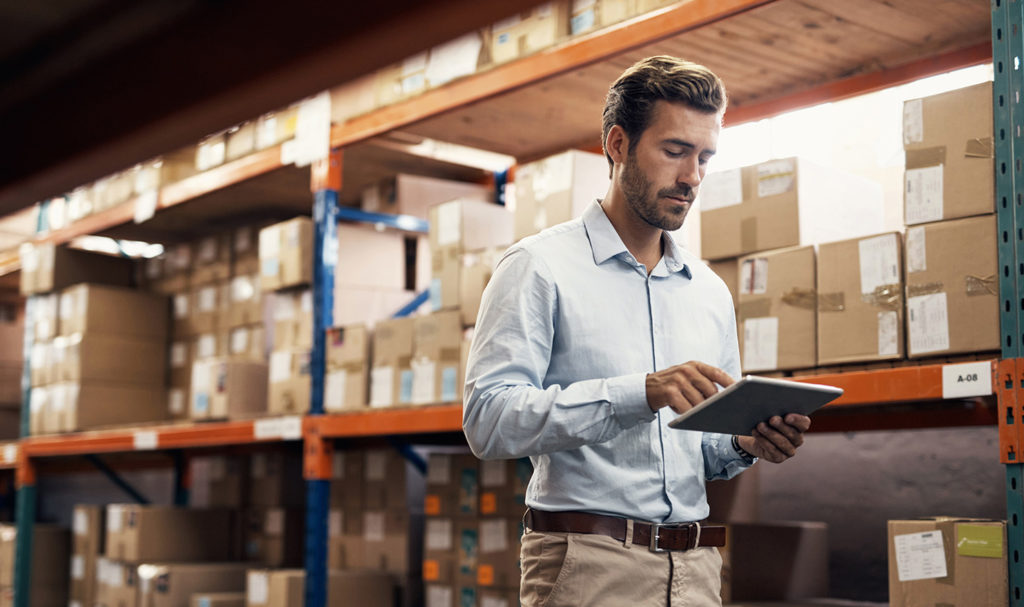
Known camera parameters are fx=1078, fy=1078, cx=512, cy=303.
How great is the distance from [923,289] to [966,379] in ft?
0.88

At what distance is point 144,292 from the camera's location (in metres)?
6.18

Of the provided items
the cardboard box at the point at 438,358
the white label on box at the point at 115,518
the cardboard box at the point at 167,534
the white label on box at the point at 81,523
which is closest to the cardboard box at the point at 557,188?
the cardboard box at the point at 438,358

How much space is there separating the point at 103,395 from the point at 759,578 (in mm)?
3981

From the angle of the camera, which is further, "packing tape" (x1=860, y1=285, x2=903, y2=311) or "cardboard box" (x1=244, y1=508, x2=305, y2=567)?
"cardboard box" (x1=244, y1=508, x2=305, y2=567)

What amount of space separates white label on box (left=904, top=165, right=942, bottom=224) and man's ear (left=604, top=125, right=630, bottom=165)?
112cm

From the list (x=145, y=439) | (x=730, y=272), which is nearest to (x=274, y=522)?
(x=145, y=439)

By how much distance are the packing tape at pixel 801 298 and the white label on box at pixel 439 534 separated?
181cm

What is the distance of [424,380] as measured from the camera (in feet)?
13.4

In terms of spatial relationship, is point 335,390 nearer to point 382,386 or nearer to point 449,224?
point 382,386

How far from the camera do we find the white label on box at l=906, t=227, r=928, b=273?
106 inches

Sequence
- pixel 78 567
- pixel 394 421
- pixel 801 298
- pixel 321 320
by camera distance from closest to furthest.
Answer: pixel 801 298 < pixel 394 421 < pixel 321 320 < pixel 78 567

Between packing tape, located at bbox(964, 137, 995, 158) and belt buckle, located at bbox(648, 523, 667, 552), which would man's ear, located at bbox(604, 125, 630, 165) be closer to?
belt buckle, located at bbox(648, 523, 667, 552)

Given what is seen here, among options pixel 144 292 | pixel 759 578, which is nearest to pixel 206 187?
pixel 144 292

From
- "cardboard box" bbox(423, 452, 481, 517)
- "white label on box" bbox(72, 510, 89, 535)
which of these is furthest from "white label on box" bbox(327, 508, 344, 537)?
"white label on box" bbox(72, 510, 89, 535)
